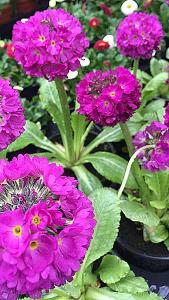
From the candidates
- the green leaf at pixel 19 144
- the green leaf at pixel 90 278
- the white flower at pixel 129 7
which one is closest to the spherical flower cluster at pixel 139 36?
the green leaf at pixel 19 144

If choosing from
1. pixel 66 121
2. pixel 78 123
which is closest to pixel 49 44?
pixel 66 121

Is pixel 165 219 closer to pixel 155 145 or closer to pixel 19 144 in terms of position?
pixel 155 145

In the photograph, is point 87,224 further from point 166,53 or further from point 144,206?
point 166,53

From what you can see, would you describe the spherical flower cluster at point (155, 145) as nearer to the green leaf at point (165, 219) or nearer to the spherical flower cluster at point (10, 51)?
the green leaf at point (165, 219)

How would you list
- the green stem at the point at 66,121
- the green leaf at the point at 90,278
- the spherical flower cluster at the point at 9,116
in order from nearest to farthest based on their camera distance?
1. the spherical flower cluster at the point at 9,116
2. the green leaf at the point at 90,278
3. the green stem at the point at 66,121

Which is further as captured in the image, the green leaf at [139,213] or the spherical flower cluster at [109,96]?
the green leaf at [139,213]

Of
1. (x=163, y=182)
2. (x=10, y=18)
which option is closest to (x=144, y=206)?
(x=163, y=182)

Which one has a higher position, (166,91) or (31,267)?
(31,267)
